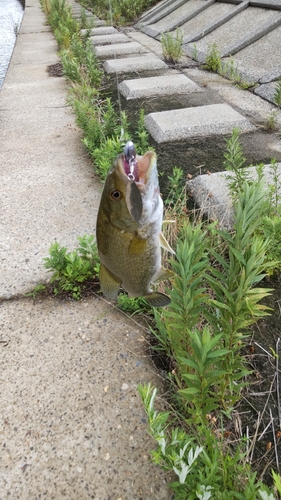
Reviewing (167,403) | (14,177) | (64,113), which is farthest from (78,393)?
(64,113)

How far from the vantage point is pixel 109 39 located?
757 centimetres

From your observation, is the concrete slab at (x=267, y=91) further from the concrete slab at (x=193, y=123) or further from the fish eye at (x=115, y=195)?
the fish eye at (x=115, y=195)

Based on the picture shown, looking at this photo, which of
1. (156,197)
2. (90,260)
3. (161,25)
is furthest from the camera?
(161,25)

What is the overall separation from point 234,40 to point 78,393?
17.9ft

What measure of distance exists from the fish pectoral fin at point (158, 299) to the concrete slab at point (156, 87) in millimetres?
3889

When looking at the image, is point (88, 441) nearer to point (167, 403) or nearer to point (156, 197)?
point (167, 403)

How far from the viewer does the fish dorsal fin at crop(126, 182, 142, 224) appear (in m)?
0.98

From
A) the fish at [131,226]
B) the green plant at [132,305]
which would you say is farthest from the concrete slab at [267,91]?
the fish at [131,226]

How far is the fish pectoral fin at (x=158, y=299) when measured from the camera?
4.07 ft

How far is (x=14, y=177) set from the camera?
11.8 ft

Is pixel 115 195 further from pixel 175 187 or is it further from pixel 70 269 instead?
pixel 175 187

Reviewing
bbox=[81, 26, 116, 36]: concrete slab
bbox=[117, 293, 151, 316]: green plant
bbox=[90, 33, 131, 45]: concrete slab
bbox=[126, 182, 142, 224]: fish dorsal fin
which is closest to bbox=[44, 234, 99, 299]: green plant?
bbox=[117, 293, 151, 316]: green plant

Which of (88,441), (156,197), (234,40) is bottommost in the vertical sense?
(88,441)

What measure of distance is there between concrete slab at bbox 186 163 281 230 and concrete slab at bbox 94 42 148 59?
169 inches
